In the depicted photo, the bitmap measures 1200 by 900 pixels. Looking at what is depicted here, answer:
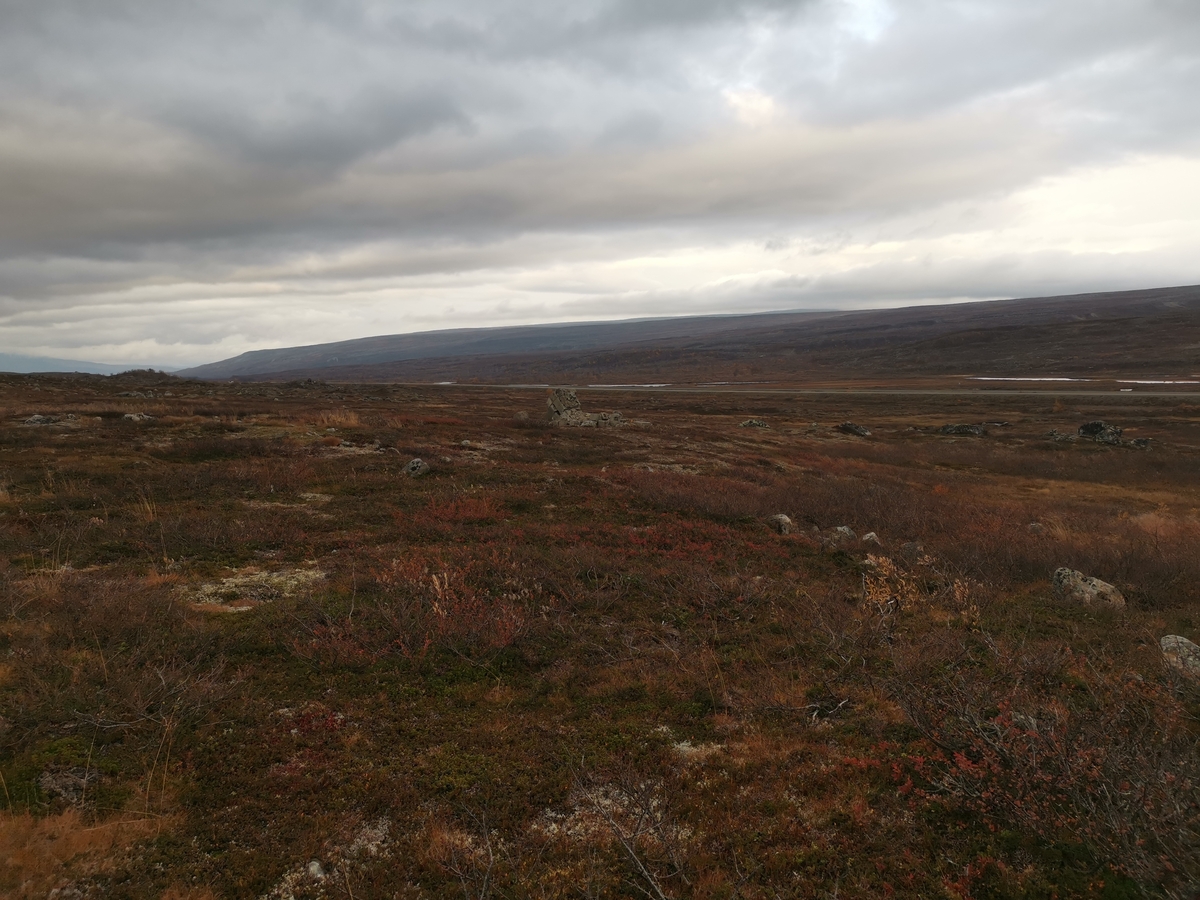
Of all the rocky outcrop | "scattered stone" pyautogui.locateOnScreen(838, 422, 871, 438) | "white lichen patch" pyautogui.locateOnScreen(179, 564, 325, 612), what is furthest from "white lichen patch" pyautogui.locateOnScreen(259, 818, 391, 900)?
"scattered stone" pyautogui.locateOnScreen(838, 422, 871, 438)

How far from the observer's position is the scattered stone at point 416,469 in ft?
61.5

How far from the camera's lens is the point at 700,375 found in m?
158

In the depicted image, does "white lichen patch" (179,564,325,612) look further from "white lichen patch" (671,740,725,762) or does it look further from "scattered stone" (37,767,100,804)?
"white lichen patch" (671,740,725,762)

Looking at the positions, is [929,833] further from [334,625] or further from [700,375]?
[700,375]

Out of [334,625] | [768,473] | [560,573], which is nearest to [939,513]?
[768,473]

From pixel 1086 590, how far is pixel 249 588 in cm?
1476

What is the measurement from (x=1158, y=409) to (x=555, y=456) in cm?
6159

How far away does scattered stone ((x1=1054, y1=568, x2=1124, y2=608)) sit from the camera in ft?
33.3

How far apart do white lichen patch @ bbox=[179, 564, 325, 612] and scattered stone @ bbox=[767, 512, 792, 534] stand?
1124 centimetres

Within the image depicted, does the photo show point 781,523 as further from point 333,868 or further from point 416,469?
point 333,868

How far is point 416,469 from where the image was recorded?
1892cm

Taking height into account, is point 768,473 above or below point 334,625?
below

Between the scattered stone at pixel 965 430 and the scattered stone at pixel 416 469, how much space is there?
4307cm

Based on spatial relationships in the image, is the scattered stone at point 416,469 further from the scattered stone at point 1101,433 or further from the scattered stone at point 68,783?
the scattered stone at point 1101,433
